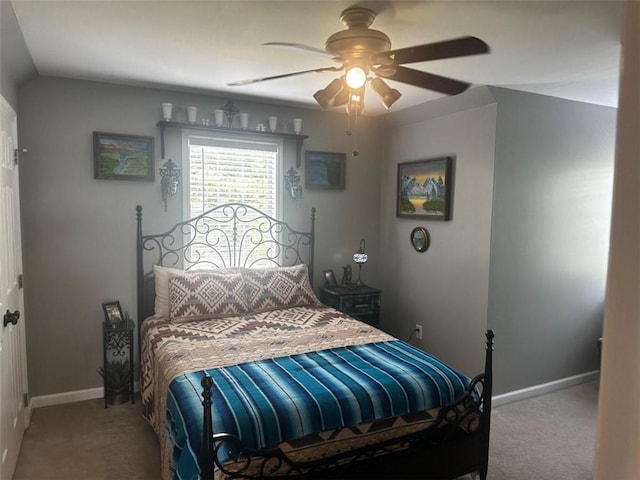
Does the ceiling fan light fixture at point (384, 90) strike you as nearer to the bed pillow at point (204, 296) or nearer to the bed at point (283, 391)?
the bed at point (283, 391)

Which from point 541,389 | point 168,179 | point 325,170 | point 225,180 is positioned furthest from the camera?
point 325,170

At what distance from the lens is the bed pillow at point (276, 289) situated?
3584 millimetres

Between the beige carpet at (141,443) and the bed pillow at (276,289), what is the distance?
118 centimetres

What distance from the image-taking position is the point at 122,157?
11.4ft

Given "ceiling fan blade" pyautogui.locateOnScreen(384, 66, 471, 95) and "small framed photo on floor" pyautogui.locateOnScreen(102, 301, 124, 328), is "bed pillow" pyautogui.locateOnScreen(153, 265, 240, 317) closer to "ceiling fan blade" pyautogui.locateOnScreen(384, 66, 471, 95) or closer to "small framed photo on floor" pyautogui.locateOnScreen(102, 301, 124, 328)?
"small framed photo on floor" pyautogui.locateOnScreen(102, 301, 124, 328)

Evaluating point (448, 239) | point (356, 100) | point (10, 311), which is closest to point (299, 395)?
point (356, 100)

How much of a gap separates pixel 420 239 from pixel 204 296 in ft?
6.57

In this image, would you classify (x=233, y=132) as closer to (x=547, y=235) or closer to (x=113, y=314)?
(x=113, y=314)

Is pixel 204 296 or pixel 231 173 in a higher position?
pixel 231 173

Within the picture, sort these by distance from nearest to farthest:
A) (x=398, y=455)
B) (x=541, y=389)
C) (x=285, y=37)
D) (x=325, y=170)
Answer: (x=398, y=455), (x=285, y=37), (x=541, y=389), (x=325, y=170)

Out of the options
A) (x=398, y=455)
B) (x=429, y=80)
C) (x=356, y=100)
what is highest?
(x=429, y=80)

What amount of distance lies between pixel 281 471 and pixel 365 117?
3458 mm

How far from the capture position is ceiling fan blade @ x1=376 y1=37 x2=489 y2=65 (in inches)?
65.2

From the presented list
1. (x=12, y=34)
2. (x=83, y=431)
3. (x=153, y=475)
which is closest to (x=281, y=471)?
(x=153, y=475)
